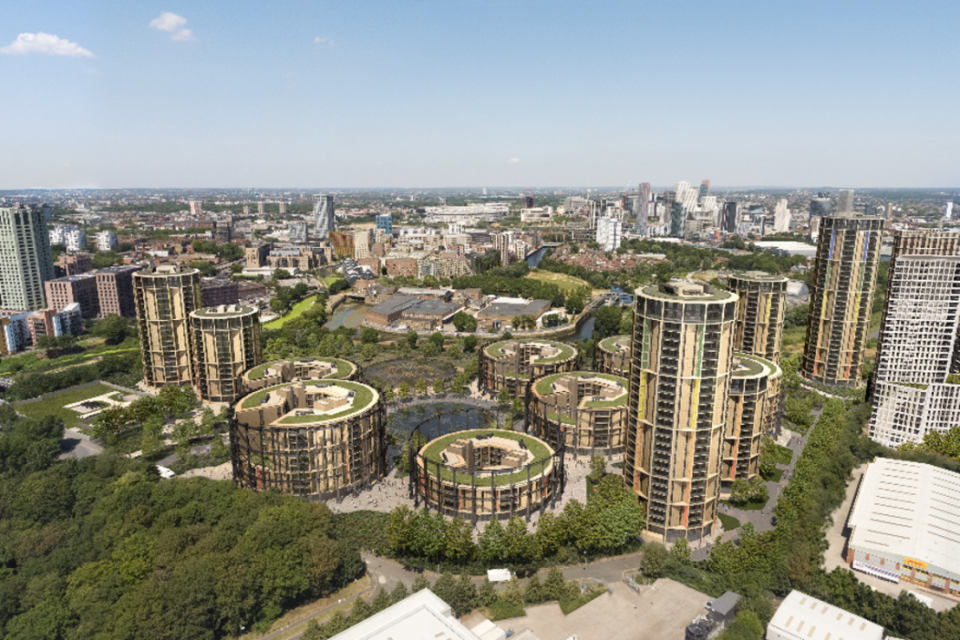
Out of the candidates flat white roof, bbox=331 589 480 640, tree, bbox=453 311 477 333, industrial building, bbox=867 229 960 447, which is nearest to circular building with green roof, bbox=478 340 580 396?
tree, bbox=453 311 477 333

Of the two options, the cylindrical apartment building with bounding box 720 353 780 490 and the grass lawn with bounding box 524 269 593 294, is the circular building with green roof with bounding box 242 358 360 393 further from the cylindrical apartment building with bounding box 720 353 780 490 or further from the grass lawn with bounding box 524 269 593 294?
the grass lawn with bounding box 524 269 593 294

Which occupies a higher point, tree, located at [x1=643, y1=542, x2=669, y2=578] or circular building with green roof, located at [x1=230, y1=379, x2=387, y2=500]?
circular building with green roof, located at [x1=230, y1=379, x2=387, y2=500]

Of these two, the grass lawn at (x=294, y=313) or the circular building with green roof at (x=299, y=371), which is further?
the grass lawn at (x=294, y=313)

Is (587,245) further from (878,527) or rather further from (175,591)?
(175,591)

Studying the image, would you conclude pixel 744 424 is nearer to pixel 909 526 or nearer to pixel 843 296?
pixel 909 526

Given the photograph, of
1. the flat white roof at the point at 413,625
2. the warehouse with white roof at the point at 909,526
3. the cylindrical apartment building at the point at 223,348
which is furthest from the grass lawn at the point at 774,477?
the cylindrical apartment building at the point at 223,348

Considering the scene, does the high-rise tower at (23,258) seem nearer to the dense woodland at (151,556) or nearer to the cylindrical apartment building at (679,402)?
the dense woodland at (151,556)

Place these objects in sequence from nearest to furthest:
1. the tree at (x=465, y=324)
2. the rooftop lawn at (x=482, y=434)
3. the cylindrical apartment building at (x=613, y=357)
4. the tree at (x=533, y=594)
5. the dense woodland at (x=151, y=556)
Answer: the dense woodland at (x=151, y=556), the tree at (x=533, y=594), the rooftop lawn at (x=482, y=434), the cylindrical apartment building at (x=613, y=357), the tree at (x=465, y=324)
